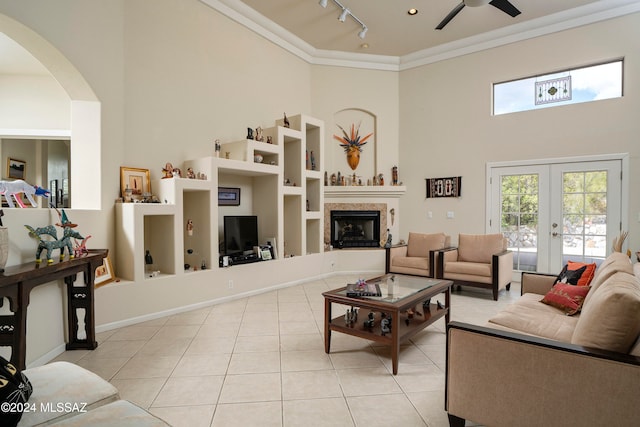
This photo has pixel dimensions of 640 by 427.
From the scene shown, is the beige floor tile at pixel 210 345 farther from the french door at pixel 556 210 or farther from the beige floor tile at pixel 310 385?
the french door at pixel 556 210

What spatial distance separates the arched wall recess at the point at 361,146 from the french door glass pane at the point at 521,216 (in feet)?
8.25

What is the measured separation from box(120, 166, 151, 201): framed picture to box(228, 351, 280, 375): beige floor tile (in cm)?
233

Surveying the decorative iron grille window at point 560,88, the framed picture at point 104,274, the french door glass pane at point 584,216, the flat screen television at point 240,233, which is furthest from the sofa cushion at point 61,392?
the decorative iron grille window at point 560,88

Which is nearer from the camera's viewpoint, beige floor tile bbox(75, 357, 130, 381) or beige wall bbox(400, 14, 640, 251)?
beige floor tile bbox(75, 357, 130, 381)

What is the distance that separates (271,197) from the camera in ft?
17.6

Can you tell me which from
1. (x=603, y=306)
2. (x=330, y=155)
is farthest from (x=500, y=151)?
(x=603, y=306)

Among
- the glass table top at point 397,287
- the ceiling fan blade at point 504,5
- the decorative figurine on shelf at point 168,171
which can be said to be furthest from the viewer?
the decorative figurine on shelf at point 168,171

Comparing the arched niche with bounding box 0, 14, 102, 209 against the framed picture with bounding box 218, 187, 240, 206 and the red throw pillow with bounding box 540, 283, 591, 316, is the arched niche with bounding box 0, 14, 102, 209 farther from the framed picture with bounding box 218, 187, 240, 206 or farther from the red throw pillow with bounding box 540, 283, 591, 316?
the red throw pillow with bounding box 540, 283, 591, 316

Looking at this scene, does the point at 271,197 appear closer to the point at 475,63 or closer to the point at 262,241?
the point at 262,241

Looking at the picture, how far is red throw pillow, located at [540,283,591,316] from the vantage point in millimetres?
2705

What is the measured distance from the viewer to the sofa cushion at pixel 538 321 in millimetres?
2271

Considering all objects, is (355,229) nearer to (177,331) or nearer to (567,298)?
(177,331)

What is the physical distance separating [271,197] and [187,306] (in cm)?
209

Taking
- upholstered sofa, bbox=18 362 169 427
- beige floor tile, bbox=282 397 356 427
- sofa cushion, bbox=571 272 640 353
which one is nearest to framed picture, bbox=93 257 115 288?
upholstered sofa, bbox=18 362 169 427
